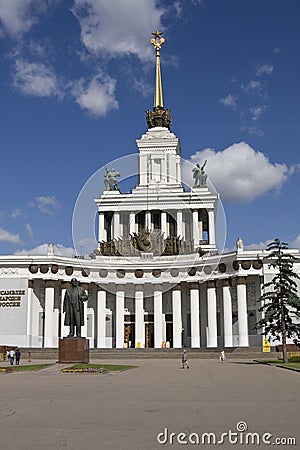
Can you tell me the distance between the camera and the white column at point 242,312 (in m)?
57.0

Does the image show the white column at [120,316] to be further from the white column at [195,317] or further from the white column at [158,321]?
the white column at [195,317]

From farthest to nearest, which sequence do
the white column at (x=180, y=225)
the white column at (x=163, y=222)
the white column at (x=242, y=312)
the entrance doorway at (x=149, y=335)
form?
the white column at (x=180, y=225) → the white column at (x=163, y=222) → the entrance doorway at (x=149, y=335) → the white column at (x=242, y=312)

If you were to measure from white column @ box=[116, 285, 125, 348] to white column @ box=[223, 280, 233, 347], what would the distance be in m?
11.3

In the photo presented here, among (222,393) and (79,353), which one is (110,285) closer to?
(79,353)

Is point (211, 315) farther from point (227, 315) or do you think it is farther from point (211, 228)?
point (211, 228)

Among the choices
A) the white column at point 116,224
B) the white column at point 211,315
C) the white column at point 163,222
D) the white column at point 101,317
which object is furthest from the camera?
the white column at point 116,224

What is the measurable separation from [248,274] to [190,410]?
Result: 46.8 m

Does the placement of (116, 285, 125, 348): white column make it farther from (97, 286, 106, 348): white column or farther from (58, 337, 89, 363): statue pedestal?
(58, 337, 89, 363): statue pedestal

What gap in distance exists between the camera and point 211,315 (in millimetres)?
60156

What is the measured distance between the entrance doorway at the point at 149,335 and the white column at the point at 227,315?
28.6ft

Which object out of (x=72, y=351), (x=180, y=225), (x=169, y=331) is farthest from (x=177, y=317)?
(x=72, y=351)

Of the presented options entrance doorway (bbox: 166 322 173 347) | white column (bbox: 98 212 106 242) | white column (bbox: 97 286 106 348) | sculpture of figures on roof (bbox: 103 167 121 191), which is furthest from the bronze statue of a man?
sculpture of figures on roof (bbox: 103 167 121 191)

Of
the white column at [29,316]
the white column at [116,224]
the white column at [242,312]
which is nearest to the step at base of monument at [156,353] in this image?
the white column at [242,312]

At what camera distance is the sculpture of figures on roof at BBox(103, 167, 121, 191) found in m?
76.8
